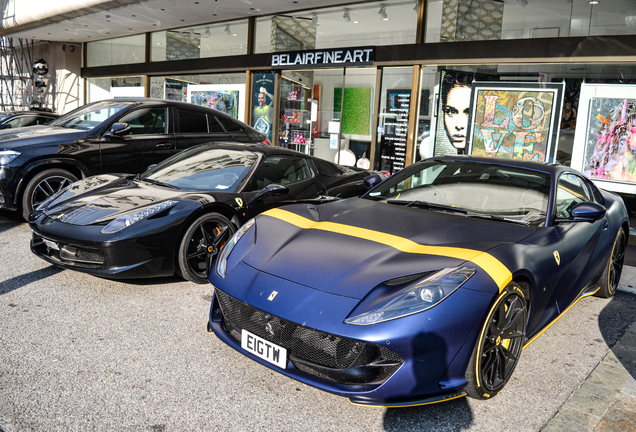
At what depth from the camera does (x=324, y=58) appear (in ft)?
37.1

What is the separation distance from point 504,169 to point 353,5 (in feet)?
26.5

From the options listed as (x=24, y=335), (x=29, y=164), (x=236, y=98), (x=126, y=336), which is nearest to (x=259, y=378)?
(x=126, y=336)

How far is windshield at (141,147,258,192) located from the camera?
509 cm

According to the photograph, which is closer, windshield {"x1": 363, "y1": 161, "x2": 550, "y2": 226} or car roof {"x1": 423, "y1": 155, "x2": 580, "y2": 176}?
windshield {"x1": 363, "y1": 161, "x2": 550, "y2": 226}

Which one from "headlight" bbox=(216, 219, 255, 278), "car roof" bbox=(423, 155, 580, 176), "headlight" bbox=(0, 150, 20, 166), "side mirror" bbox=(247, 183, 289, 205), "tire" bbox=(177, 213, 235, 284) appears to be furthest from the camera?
"headlight" bbox=(0, 150, 20, 166)

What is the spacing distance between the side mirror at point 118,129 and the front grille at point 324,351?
4.89 metres

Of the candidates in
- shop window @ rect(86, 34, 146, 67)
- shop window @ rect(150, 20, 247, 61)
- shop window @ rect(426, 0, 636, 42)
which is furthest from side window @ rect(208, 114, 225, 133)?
shop window @ rect(86, 34, 146, 67)

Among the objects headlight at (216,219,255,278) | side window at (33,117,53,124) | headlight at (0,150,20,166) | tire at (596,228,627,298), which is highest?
side window at (33,117,53,124)

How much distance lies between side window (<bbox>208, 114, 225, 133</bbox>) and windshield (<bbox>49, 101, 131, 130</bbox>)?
114 cm

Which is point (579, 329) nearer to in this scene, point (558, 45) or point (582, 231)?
point (582, 231)

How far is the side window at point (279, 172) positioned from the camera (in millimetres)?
5246

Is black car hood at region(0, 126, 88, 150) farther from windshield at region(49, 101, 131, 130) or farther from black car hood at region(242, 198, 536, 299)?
black car hood at region(242, 198, 536, 299)

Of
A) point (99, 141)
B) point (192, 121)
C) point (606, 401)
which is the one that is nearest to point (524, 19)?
point (192, 121)

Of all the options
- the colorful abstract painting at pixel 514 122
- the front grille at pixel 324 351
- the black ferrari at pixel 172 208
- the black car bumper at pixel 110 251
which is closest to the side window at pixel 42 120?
the black ferrari at pixel 172 208
